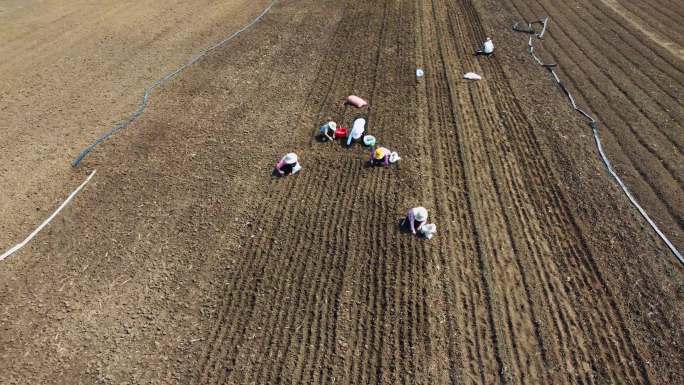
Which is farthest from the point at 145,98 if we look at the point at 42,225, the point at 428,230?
the point at 428,230

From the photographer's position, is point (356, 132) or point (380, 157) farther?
point (356, 132)

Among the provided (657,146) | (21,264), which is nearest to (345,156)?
(21,264)

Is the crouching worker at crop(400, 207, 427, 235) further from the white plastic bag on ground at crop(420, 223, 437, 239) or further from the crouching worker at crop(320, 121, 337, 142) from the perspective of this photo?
the crouching worker at crop(320, 121, 337, 142)

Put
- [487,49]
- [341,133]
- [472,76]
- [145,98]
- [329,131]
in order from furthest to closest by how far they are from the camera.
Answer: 1. [487,49]
2. [472,76]
3. [145,98]
4. [329,131]
5. [341,133]

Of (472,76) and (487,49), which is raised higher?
(487,49)

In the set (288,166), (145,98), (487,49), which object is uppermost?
(487,49)

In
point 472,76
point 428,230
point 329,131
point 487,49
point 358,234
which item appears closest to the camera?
point 428,230

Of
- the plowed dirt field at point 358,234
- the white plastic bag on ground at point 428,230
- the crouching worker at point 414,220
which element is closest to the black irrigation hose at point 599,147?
the plowed dirt field at point 358,234

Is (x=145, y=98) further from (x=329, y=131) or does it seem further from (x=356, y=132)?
(x=356, y=132)

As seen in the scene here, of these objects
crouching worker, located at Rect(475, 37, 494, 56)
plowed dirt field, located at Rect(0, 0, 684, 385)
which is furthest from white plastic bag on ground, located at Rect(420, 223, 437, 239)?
crouching worker, located at Rect(475, 37, 494, 56)
